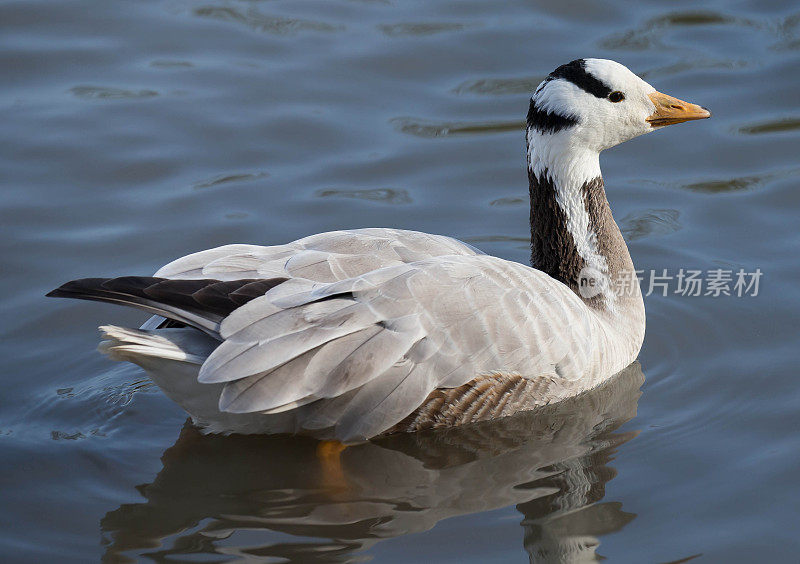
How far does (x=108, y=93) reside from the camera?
1032 centimetres

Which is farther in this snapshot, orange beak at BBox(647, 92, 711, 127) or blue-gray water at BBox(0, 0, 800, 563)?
orange beak at BBox(647, 92, 711, 127)

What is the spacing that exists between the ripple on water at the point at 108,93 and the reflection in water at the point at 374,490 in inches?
182

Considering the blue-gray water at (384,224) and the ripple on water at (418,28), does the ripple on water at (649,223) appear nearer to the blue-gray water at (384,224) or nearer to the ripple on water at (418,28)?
the blue-gray water at (384,224)

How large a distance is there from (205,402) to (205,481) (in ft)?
1.61

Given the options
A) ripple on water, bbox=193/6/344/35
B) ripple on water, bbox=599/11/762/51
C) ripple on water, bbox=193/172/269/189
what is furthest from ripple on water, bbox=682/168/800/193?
ripple on water, bbox=193/6/344/35

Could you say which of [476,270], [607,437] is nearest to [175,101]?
[476,270]

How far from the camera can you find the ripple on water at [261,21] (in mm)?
11352

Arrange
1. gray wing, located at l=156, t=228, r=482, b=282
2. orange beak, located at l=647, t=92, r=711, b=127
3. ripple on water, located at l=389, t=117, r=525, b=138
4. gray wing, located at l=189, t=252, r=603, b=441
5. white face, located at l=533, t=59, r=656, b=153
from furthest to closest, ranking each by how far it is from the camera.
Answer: ripple on water, located at l=389, t=117, r=525, b=138, orange beak, located at l=647, t=92, r=711, b=127, white face, located at l=533, t=59, r=656, b=153, gray wing, located at l=156, t=228, r=482, b=282, gray wing, located at l=189, t=252, r=603, b=441

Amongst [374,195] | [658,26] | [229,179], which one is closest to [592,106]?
[374,195]

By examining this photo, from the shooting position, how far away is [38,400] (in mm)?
6770

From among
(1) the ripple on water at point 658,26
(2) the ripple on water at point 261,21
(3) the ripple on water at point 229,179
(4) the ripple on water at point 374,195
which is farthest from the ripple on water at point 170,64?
(1) the ripple on water at point 658,26

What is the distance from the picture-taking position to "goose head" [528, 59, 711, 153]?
6.84 metres

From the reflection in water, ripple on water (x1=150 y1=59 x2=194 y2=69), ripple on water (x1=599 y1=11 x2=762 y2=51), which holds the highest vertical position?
ripple on water (x1=599 y1=11 x2=762 y2=51)

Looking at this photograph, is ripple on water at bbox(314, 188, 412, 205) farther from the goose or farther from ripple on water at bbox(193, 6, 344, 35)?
ripple on water at bbox(193, 6, 344, 35)
